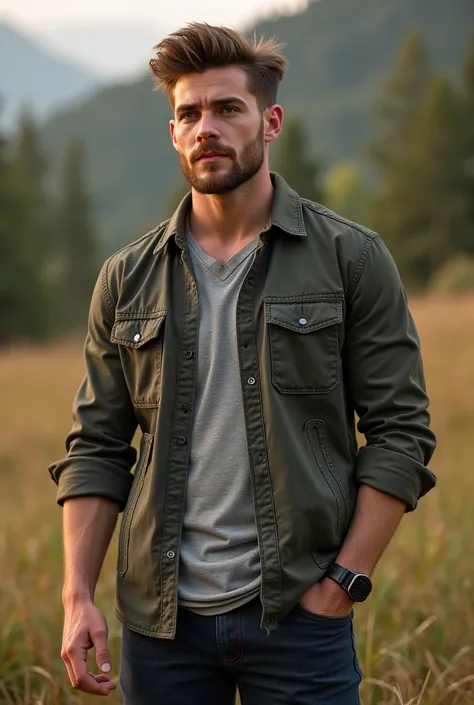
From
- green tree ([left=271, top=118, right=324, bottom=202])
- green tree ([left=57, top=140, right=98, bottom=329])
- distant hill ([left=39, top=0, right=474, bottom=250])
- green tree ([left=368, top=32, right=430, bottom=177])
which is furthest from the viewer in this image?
distant hill ([left=39, top=0, right=474, bottom=250])

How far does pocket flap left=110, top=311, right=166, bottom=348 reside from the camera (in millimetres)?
2572

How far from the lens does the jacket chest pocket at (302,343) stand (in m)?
2.45

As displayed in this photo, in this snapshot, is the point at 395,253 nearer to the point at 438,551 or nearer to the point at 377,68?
the point at 438,551

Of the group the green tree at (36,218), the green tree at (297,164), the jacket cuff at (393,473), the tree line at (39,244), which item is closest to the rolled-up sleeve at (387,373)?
the jacket cuff at (393,473)

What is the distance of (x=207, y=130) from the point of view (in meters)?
2.53

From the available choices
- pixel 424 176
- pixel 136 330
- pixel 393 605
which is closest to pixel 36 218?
pixel 424 176

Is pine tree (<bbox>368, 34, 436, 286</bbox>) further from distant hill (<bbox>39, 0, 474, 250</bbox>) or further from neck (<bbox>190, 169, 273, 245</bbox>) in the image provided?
distant hill (<bbox>39, 0, 474, 250</bbox>)

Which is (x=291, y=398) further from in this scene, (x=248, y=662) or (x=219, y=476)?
(x=248, y=662)

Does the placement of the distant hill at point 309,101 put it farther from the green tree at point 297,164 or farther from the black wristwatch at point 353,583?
the black wristwatch at point 353,583

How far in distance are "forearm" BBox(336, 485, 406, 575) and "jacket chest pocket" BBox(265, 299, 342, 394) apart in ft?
0.95

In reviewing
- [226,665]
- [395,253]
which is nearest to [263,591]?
[226,665]

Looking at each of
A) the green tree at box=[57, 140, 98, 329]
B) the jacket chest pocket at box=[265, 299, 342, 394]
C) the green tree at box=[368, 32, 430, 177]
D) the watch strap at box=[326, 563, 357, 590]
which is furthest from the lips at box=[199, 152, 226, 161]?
the green tree at box=[57, 140, 98, 329]

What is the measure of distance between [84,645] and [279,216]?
120cm

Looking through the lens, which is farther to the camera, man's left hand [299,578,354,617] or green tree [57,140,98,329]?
green tree [57,140,98,329]
